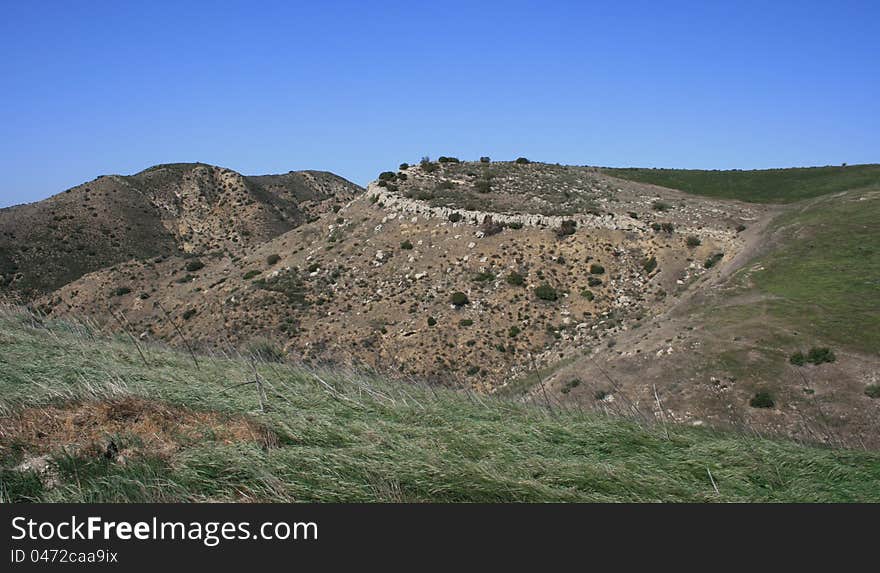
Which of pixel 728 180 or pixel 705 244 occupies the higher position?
pixel 728 180

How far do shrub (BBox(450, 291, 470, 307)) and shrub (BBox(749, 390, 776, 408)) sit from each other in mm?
23109

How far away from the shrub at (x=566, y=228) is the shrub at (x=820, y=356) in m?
26.5

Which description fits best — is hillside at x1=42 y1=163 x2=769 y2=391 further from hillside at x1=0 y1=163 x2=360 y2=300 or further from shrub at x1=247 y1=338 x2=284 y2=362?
hillside at x1=0 y1=163 x2=360 y2=300

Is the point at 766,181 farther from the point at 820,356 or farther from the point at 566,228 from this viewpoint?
the point at 820,356

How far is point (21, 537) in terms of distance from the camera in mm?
5445

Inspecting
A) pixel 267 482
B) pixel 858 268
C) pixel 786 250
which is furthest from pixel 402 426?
pixel 786 250

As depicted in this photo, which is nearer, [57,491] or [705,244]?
[57,491]

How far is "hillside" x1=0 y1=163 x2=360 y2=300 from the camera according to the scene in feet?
285

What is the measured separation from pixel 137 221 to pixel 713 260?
91062mm

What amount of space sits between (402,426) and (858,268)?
121ft

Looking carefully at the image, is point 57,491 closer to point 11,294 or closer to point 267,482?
point 267,482

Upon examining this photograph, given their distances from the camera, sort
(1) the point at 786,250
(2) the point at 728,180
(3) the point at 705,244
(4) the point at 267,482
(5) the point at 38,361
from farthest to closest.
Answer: (2) the point at 728,180 < (3) the point at 705,244 < (1) the point at 786,250 < (5) the point at 38,361 < (4) the point at 267,482

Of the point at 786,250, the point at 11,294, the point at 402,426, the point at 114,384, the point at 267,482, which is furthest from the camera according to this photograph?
the point at 11,294

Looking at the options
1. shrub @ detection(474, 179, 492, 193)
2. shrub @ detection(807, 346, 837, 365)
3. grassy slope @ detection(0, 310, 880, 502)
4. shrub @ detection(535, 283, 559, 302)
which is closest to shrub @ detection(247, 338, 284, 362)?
grassy slope @ detection(0, 310, 880, 502)
